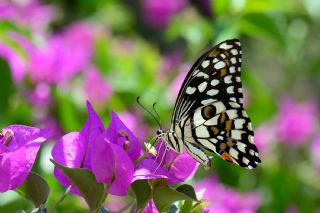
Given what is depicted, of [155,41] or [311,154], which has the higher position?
[155,41]

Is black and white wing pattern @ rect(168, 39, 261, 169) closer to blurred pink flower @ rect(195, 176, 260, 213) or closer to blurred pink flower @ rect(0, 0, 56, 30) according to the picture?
blurred pink flower @ rect(195, 176, 260, 213)

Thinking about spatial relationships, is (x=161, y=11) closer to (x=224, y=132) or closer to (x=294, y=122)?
(x=294, y=122)

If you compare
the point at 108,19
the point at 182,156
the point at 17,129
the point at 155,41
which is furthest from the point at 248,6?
the point at 155,41

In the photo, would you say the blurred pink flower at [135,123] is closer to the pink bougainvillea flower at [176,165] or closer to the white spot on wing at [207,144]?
the white spot on wing at [207,144]

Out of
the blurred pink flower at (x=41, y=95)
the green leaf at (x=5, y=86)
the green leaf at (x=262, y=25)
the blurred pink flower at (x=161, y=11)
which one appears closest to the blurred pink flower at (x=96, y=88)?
the blurred pink flower at (x=41, y=95)

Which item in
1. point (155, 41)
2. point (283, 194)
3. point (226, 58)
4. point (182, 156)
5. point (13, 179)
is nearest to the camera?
point (13, 179)

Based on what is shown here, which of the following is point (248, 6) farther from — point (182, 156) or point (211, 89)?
point (182, 156)
